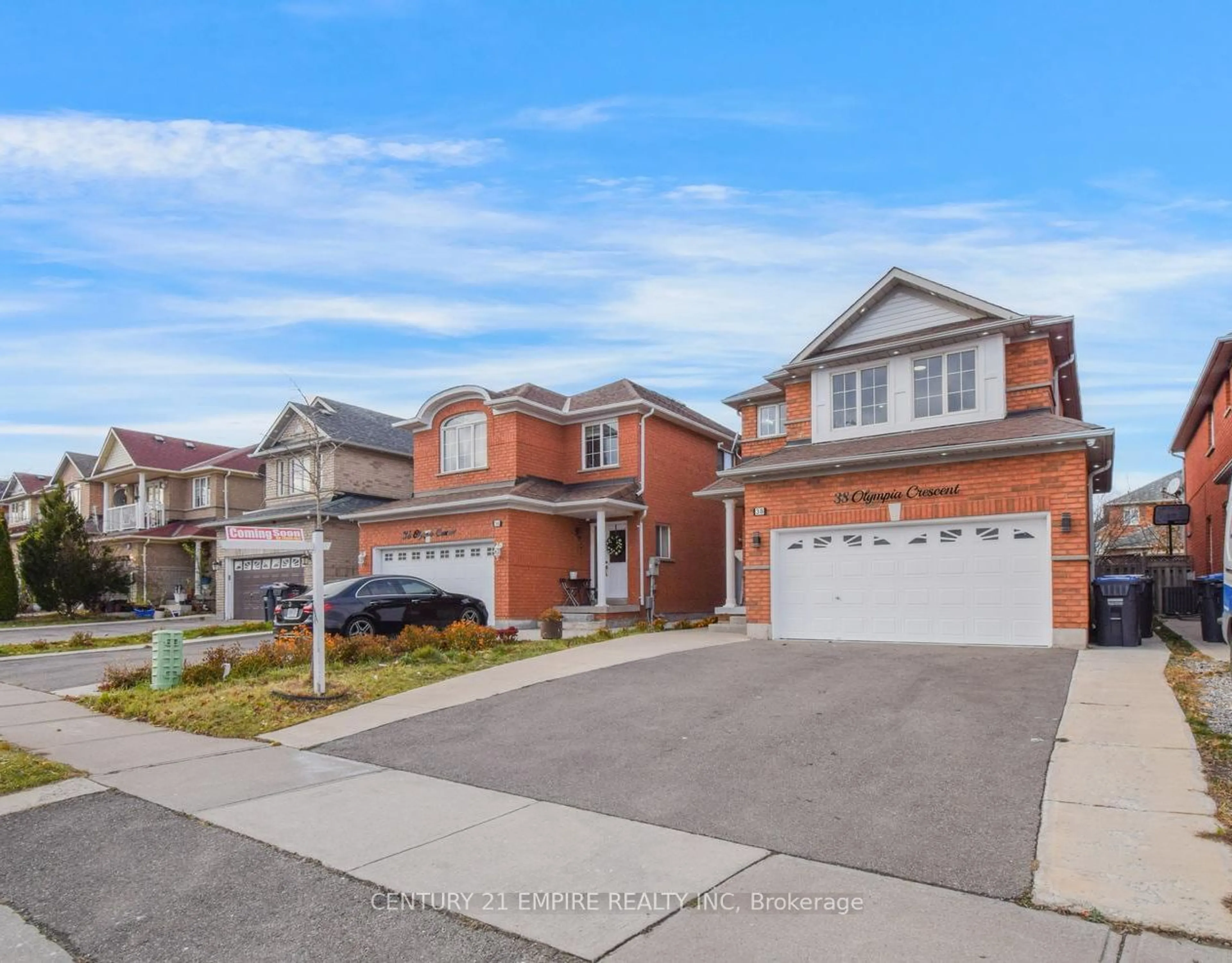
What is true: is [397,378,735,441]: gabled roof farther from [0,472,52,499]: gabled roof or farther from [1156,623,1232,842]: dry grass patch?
[0,472,52,499]: gabled roof

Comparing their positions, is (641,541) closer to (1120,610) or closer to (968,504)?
(968,504)

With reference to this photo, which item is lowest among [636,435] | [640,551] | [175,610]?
[175,610]

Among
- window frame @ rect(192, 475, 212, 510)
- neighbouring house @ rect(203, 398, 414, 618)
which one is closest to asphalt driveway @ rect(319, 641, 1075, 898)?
neighbouring house @ rect(203, 398, 414, 618)

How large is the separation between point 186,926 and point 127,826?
2.05 meters

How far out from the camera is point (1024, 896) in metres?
4.34

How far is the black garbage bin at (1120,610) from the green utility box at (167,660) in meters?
13.6

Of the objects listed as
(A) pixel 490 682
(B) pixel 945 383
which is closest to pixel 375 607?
(A) pixel 490 682

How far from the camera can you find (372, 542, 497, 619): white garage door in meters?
20.9

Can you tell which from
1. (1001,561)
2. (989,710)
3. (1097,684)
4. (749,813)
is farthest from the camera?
(1001,561)

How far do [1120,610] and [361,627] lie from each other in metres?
13.2

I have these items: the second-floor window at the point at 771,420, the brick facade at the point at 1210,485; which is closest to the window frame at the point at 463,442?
the second-floor window at the point at 771,420

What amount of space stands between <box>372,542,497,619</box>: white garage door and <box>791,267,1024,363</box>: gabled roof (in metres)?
9.42

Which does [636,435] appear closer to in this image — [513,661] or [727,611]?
[727,611]

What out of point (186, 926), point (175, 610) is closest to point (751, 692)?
point (186, 926)
